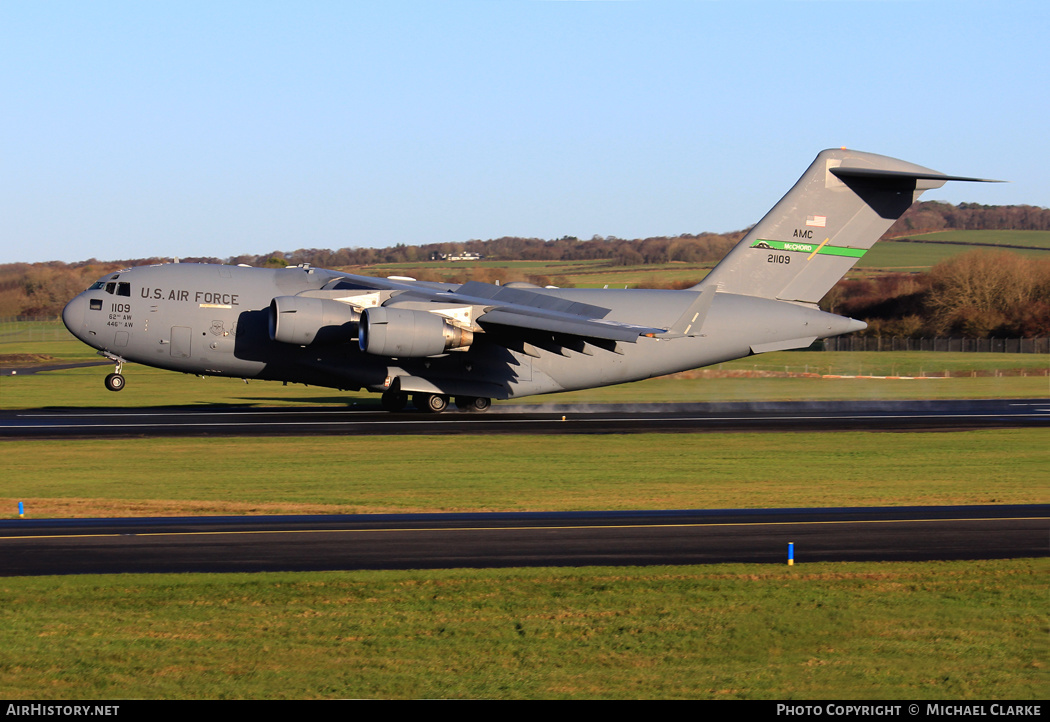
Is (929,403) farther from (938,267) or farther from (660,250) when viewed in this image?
(938,267)

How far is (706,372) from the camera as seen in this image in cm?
5181

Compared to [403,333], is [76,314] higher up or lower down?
higher up

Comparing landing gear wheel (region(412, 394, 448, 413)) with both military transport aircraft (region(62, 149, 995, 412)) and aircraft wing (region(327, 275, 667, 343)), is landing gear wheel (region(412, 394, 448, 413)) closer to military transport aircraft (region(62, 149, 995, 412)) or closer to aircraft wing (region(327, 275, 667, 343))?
military transport aircraft (region(62, 149, 995, 412))

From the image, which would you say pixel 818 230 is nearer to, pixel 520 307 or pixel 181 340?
pixel 520 307

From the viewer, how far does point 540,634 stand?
9062 mm

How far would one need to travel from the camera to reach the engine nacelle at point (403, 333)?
2809 cm

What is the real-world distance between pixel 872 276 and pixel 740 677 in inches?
3431

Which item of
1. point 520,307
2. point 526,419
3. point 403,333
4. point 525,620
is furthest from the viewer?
point 526,419

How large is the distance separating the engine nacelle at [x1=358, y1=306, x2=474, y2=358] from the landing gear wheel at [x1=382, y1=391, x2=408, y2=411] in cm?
406

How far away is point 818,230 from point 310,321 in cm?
1573

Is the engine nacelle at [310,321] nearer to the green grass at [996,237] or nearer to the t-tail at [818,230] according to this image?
the t-tail at [818,230]

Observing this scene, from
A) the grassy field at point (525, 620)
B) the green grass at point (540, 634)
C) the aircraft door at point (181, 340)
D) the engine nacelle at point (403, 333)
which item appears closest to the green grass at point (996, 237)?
the engine nacelle at point (403, 333)

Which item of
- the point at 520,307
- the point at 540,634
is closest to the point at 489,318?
the point at 520,307

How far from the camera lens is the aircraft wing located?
2725 centimetres
